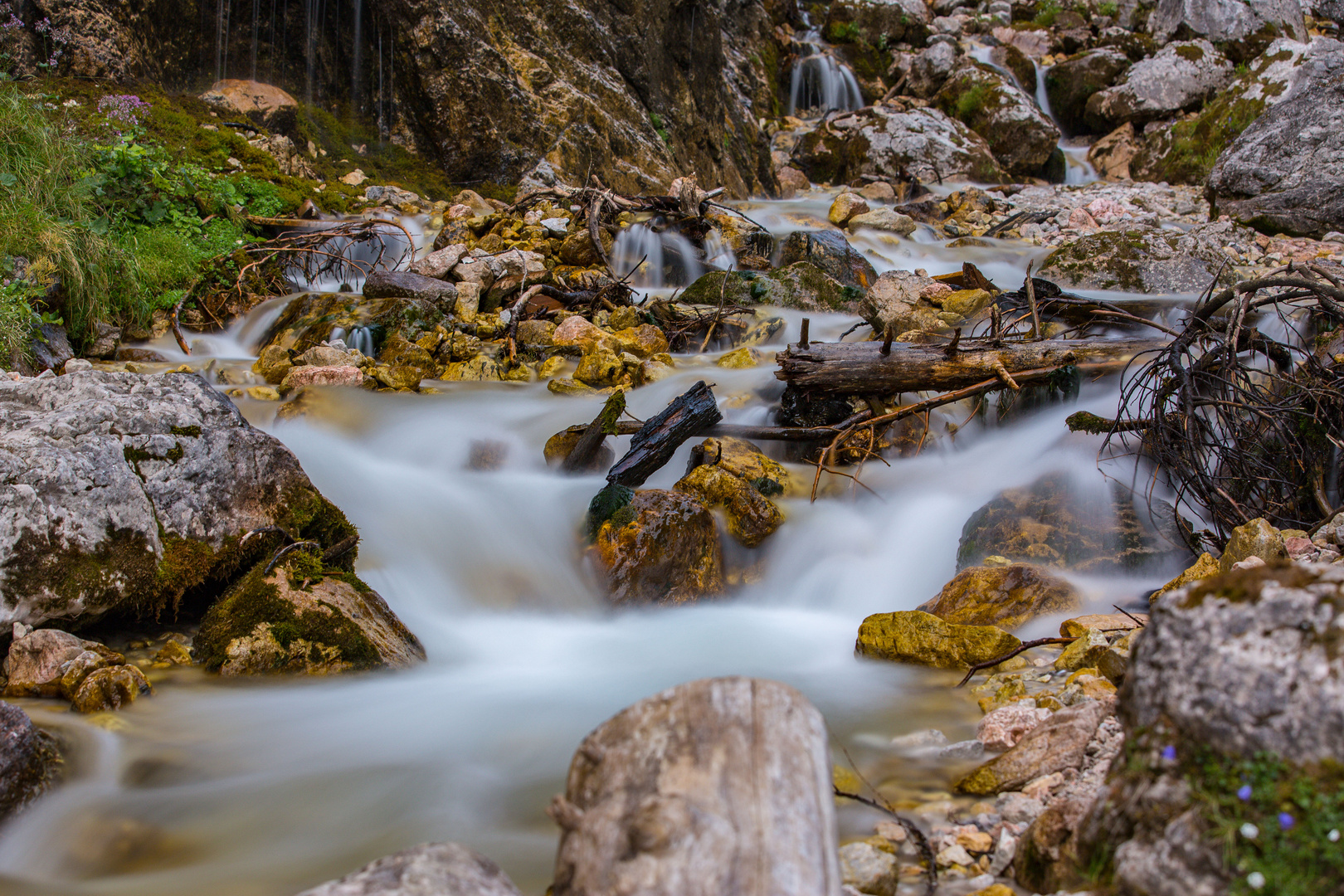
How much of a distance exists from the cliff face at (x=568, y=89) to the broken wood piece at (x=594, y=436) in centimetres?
766

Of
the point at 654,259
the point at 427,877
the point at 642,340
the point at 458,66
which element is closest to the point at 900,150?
the point at 458,66

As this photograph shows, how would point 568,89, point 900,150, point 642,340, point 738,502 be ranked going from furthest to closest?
1. point 900,150
2. point 568,89
3. point 642,340
4. point 738,502

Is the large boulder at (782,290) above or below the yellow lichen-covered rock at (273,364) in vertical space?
above

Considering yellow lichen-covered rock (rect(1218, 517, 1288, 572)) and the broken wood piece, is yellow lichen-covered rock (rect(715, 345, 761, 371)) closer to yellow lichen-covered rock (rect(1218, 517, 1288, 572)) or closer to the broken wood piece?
the broken wood piece

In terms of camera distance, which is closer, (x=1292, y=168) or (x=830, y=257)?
(x=830, y=257)

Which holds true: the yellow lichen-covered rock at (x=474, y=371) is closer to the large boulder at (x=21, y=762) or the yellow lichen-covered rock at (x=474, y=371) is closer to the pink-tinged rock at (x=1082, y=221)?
the large boulder at (x=21, y=762)

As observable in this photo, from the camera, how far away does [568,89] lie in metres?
12.1

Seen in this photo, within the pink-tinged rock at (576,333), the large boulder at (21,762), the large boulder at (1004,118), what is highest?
the large boulder at (1004,118)

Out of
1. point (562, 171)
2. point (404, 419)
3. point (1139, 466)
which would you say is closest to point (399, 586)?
point (404, 419)

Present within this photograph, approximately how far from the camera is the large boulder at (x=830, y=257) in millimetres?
9148

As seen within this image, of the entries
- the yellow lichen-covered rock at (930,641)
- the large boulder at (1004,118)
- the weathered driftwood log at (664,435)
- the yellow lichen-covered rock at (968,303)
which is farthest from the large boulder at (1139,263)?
the large boulder at (1004,118)

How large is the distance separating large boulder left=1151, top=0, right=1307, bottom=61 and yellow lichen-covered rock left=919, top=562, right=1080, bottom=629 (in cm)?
2032

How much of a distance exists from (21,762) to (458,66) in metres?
11.2

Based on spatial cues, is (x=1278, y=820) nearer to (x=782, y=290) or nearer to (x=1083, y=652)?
(x=1083, y=652)
